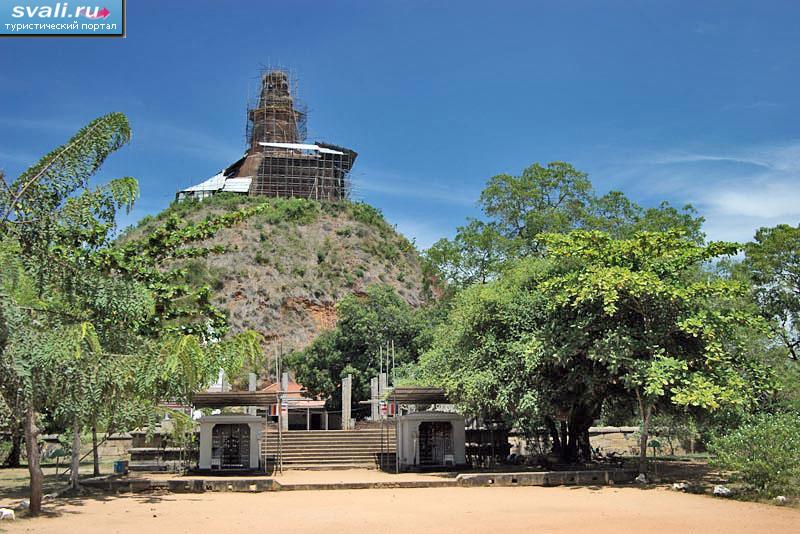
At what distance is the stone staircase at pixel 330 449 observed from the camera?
24.7 metres

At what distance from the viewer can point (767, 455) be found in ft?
44.8

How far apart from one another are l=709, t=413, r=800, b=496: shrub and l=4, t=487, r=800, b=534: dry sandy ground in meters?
0.65

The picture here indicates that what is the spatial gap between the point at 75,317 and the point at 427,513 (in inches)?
277

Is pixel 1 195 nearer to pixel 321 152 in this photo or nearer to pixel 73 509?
pixel 73 509

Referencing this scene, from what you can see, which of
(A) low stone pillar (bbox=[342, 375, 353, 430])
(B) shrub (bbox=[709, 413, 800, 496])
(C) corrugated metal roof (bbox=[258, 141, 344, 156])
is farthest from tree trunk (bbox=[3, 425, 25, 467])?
(C) corrugated metal roof (bbox=[258, 141, 344, 156])

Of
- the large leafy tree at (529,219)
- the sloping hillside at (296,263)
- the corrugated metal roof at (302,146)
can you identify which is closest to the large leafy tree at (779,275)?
the large leafy tree at (529,219)

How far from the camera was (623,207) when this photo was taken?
34.0m

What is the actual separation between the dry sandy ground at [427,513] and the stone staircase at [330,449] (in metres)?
8.14

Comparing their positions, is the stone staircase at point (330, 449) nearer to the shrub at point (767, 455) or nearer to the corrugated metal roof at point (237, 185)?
the shrub at point (767, 455)

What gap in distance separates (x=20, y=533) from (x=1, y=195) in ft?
16.7

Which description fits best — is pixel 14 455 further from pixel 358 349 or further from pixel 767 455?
pixel 767 455

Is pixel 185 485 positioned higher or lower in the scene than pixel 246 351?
lower

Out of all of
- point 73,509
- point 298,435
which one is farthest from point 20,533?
point 298,435

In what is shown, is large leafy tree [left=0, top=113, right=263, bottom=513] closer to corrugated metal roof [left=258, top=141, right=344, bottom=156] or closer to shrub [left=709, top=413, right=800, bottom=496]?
shrub [left=709, top=413, right=800, bottom=496]
